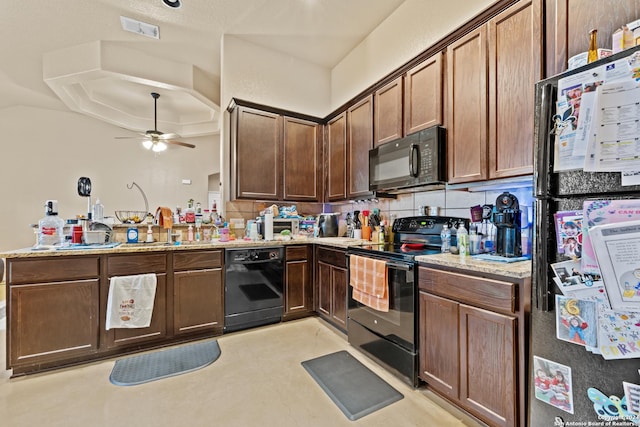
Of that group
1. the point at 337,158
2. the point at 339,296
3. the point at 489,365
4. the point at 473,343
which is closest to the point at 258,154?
the point at 337,158

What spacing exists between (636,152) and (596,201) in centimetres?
19

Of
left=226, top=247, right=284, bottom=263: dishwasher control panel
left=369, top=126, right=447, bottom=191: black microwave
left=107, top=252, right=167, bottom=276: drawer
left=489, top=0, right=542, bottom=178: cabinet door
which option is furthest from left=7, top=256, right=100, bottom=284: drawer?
left=489, top=0, right=542, bottom=178: cabinet door

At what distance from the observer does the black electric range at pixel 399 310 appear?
1866mm

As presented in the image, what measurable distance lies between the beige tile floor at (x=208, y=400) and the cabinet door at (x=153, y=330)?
0.18 metres

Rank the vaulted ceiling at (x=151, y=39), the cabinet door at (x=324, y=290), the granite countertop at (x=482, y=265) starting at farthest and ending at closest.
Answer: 1. the cabinet door at (x=324, y=290)
2. the vaulted ceiling at (x=151, y=39)
3. the granite countertop at (x=482, y=265)

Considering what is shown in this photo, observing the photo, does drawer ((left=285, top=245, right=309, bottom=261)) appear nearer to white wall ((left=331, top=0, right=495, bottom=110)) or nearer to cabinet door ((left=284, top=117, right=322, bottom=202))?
cabinet door ((left=284, top=117, right=322, bottom=202))

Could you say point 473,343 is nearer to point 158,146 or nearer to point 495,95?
point 495,95

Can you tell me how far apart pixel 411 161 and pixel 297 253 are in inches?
62.5

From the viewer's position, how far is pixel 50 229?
248 cm

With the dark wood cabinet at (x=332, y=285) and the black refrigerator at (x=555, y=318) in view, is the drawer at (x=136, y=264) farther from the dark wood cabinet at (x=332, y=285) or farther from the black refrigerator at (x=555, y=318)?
the black refrigerator at (x=555, y=318)

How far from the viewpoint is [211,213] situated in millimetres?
3248

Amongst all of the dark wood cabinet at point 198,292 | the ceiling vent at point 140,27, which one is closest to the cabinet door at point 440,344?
the dark wood cabinet at point 198,292

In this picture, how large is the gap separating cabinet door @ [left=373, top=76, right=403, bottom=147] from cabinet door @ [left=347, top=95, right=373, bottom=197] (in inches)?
3.3

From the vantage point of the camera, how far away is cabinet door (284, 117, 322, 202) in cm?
340
